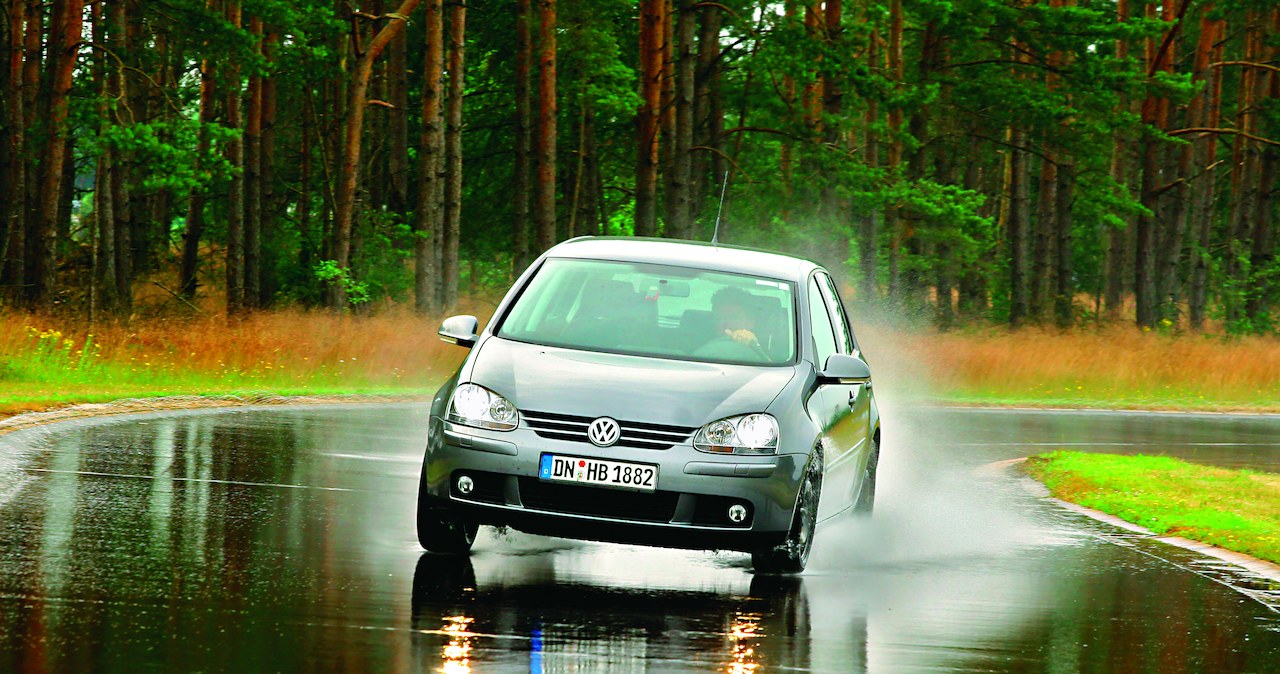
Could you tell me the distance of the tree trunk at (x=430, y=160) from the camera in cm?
3319

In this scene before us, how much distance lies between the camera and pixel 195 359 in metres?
24.0

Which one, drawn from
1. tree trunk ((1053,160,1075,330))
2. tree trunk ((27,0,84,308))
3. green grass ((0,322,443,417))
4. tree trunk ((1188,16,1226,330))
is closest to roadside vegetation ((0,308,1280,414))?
green grass ((0,322,443,417))

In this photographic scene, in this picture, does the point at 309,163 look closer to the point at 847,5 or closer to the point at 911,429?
the point at 847,5

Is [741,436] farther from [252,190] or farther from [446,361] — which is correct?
[252,190]

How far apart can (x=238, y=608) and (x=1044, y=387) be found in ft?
91.6

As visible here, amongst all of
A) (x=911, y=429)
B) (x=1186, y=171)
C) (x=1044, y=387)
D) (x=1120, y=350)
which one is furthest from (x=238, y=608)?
(x=1186, y=171)

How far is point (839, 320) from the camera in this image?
1124 cm

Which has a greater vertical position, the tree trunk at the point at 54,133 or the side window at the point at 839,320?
the tree trunk at the point at 54,133

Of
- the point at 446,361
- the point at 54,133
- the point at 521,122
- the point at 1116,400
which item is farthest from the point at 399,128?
the point at 1116,400

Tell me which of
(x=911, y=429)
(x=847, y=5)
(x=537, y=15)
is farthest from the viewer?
(x=847, y=5)

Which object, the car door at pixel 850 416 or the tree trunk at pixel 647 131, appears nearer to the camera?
the car door at pixel 850 416

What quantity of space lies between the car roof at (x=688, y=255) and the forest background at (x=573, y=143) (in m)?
14.3

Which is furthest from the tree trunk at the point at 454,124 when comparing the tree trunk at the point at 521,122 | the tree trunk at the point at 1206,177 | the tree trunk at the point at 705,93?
the tree trunk at the point at 1206,177

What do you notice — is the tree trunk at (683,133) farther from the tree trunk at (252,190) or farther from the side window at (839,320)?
the side window at (839,320)
